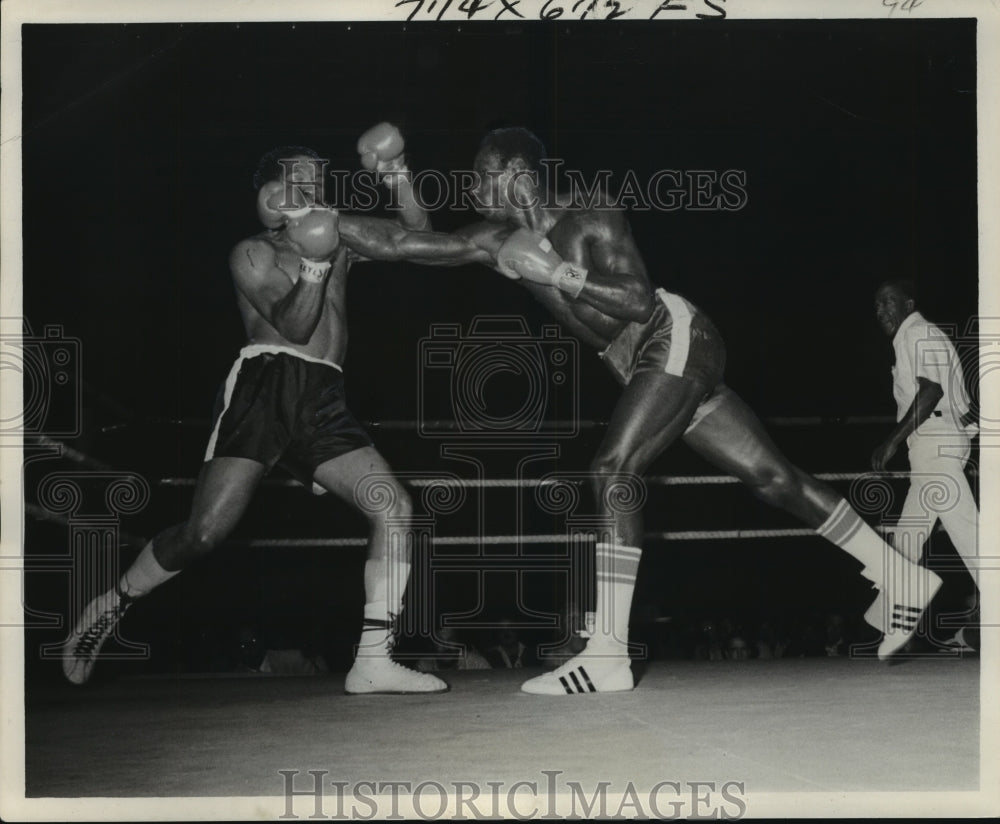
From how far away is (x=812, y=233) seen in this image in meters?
5.58

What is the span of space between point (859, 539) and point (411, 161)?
187 cm

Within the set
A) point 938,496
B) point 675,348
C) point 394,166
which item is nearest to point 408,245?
point 394,166

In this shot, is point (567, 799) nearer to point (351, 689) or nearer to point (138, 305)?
point (351, 689)

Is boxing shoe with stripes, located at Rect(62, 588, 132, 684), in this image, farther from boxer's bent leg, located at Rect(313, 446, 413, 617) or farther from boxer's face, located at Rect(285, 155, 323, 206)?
boxer's face, located at Rect(285, 155, 323, 206)

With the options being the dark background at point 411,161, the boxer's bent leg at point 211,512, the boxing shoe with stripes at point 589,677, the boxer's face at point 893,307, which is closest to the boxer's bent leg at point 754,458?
Result: the boxing shoe with stripes at point 589,677

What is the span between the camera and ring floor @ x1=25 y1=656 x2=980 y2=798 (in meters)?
2.85

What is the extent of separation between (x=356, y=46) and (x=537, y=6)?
80 centimetres

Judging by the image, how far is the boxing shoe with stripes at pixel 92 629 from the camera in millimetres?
3781

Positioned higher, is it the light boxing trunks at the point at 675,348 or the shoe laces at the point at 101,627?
the light boxing trunks at the point at 675,348

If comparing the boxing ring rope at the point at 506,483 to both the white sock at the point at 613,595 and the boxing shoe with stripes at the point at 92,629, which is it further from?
the white sock at the point at 613,595

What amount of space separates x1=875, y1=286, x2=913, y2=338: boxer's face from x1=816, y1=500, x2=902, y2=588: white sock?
0.80 meters

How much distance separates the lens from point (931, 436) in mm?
4285

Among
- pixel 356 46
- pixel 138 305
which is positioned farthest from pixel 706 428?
pixel 138 305

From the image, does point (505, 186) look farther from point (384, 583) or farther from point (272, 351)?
point (384, 583)
